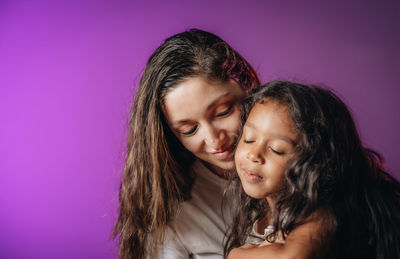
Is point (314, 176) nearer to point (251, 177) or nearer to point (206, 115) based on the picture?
point (251, 177)

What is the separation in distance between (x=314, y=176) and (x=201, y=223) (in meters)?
0.48

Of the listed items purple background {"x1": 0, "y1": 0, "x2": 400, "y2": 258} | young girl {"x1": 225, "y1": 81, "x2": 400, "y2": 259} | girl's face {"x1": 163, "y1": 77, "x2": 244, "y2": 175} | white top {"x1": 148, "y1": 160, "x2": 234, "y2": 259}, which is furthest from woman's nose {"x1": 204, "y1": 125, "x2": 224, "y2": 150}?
purple background {"x1": 0, "y1": 0, "x2": 400, "y2": 258}

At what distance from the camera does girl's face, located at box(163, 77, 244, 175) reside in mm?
1063

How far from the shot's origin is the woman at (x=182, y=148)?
3.57 feet

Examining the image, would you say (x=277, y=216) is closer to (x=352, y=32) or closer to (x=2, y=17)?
(x=352, y=32)

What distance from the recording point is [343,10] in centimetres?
169

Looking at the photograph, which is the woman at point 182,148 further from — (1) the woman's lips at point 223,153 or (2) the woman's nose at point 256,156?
(2) the woman's nose at point 256,156

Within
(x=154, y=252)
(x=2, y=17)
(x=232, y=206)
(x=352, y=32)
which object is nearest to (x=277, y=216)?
(x=232, y=206)

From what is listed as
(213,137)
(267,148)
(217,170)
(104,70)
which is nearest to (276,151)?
(267,148)

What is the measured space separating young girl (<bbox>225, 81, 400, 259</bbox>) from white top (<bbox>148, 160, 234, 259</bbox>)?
30 cm

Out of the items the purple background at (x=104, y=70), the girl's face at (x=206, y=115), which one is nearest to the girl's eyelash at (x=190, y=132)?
the girl's face at (x=206, y=115)

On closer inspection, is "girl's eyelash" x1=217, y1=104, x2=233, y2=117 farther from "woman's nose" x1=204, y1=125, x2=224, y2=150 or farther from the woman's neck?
the woman's neck

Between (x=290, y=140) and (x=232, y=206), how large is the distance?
463 mm

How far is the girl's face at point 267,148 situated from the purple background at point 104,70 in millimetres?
845
